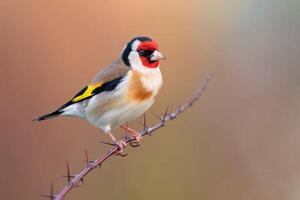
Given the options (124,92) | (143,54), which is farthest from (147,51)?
(124,92)

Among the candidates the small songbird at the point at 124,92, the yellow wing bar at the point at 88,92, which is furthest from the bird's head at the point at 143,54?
the yellow wing bar at the point at 88,92

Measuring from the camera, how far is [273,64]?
35.9 feet

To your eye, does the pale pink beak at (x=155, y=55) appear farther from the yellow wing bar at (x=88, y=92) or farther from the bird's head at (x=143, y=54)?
the yellow wing bar at (x=88, y=92)

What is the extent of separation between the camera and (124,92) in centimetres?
562

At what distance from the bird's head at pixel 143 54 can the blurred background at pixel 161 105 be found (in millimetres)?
2644

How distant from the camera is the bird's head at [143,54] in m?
5.62

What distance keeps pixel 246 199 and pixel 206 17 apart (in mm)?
3603

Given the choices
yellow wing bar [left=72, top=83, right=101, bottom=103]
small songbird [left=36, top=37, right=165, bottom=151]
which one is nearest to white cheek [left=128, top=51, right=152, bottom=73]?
small songbird [left=36, top=37, right=165, bottom=151]

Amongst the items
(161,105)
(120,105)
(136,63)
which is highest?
(136,63)

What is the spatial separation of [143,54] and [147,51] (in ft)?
0.13

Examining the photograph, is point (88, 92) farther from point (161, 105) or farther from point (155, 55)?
point (161, 105)

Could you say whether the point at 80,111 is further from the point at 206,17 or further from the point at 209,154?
the point at 206,17

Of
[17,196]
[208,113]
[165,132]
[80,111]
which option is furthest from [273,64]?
[80,111]

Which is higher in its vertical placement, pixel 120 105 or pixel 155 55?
pixel 155 55
